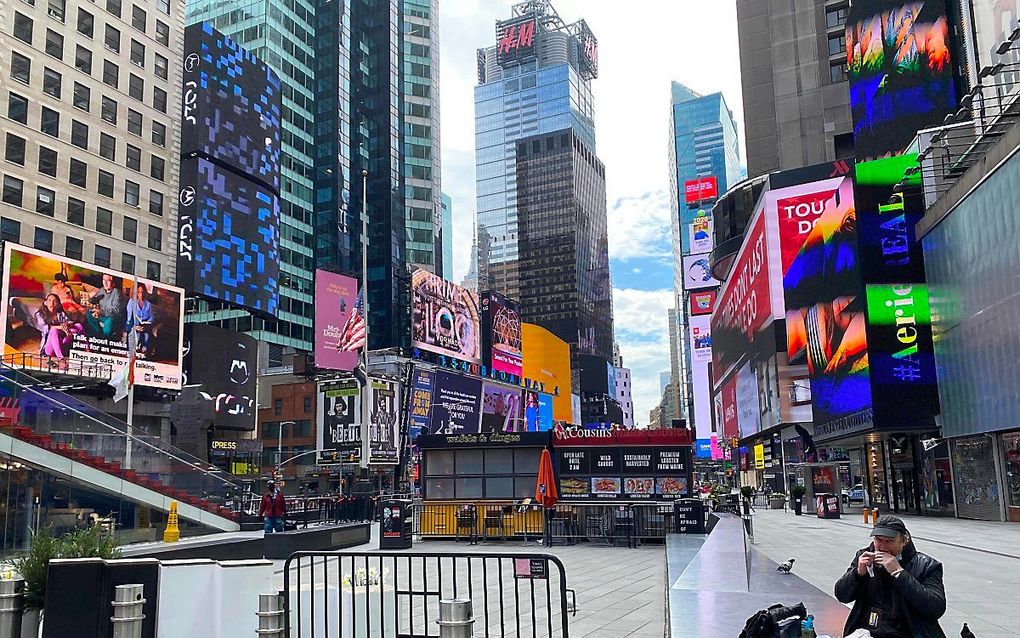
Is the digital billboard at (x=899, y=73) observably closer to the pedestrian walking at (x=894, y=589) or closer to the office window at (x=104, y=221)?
the pedestrian walking at (x=894, y=589)

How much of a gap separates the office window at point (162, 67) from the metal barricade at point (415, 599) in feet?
173

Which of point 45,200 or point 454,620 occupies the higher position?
point 45,200

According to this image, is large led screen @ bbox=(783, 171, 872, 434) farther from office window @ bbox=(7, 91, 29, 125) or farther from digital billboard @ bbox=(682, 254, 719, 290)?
digital billboard @ bbox=(682, 254, 719, 290)

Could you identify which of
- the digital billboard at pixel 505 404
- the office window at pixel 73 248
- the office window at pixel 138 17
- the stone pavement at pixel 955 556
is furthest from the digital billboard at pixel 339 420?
the stone pavement at pixel 955 556

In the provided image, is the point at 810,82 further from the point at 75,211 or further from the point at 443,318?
the point at 75,211

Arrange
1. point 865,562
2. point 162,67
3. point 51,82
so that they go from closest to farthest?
1. point 865,562
2. point 51,82
3. point 162,67

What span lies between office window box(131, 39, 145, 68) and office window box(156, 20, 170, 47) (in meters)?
2.03

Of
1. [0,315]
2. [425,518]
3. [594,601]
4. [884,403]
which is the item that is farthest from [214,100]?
[594,601]

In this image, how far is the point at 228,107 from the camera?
6744 centimetres

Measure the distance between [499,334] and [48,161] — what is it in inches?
2123

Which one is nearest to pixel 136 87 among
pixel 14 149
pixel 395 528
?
pixel 14 149

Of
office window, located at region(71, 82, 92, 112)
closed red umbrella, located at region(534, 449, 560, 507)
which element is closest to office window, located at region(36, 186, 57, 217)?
office window, located at region(71, 82, 92, 112)

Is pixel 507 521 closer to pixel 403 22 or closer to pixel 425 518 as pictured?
pixel 425 518

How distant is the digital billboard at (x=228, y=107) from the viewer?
6391cm
